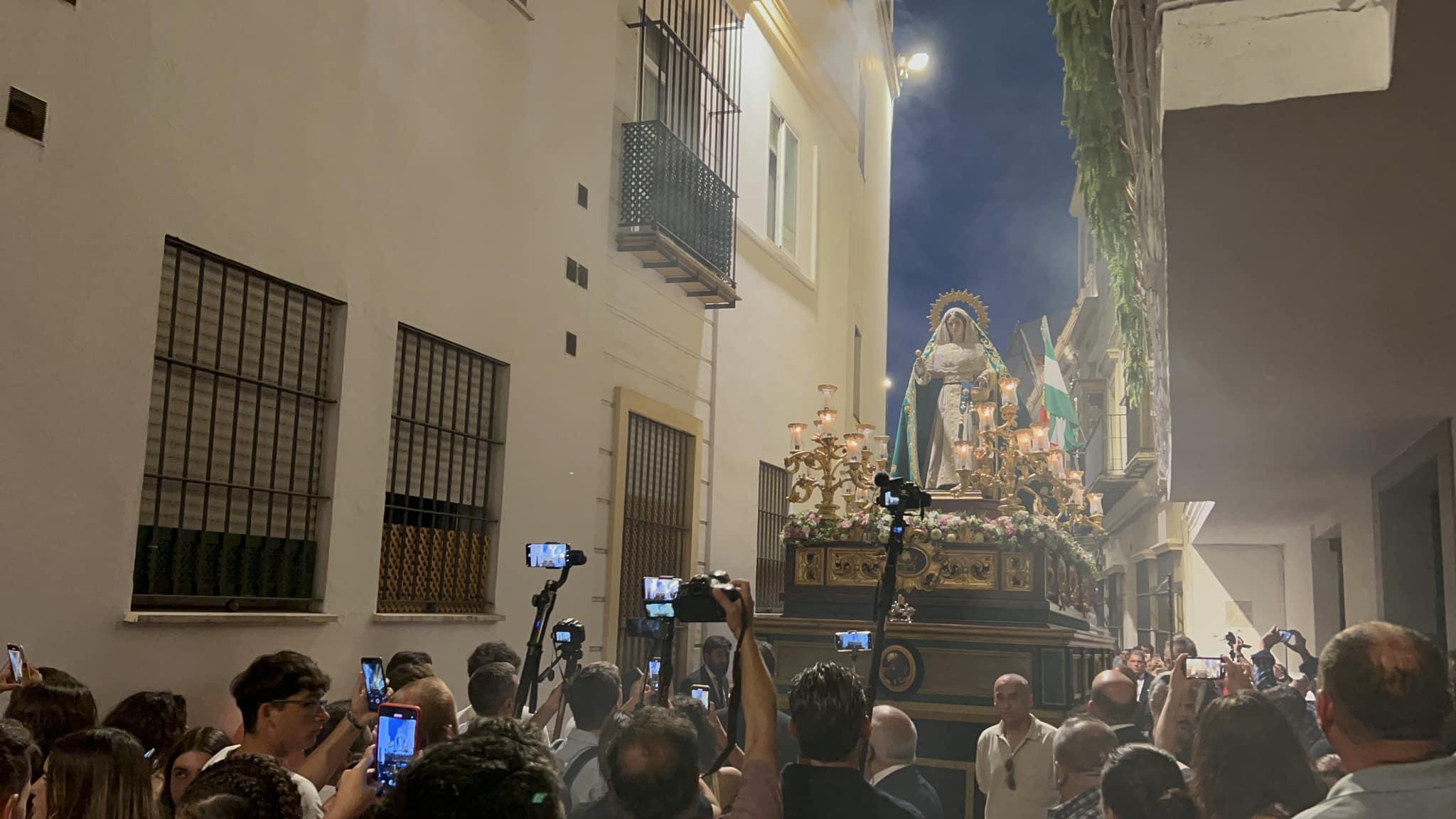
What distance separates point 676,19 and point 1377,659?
11.5 m

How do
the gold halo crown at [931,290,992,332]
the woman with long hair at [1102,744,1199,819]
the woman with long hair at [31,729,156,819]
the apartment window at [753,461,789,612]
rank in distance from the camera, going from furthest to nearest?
the apartment window at [753,461,789,612] → the gold halo crown at [931,290,992,332] → the woman with long hair at [1102,744,1199,819] → the woman with long hair at [31,729,156,819]

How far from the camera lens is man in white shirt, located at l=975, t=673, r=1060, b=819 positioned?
569 cm

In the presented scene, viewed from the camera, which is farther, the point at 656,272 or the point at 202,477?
the point at 656,272

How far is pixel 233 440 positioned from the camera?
7.02 metres

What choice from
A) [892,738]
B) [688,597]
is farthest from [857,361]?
[688,597]

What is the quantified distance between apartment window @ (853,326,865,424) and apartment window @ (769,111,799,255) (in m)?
3.33

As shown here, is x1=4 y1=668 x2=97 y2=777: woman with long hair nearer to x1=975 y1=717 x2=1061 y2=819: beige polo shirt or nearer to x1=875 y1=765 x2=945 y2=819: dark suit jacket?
x1=875 y1=765 x2=945 y2=819: dark suit jacket

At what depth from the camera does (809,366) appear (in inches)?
685

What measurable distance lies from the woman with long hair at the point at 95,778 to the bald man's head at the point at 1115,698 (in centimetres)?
394

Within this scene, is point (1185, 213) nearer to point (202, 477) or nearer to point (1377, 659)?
Result: point (1377, 659)

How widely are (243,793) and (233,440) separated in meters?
5.08

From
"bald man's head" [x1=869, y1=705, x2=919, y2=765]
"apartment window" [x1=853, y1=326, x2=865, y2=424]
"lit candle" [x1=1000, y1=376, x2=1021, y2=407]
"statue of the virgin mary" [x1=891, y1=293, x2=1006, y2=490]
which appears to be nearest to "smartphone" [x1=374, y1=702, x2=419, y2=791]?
"bald man's head" [x1=869, y1=705, x2=919, y2=765]

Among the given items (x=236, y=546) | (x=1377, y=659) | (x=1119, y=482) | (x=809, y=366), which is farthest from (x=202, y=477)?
(x=1119, y=482)

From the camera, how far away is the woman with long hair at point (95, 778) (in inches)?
120
